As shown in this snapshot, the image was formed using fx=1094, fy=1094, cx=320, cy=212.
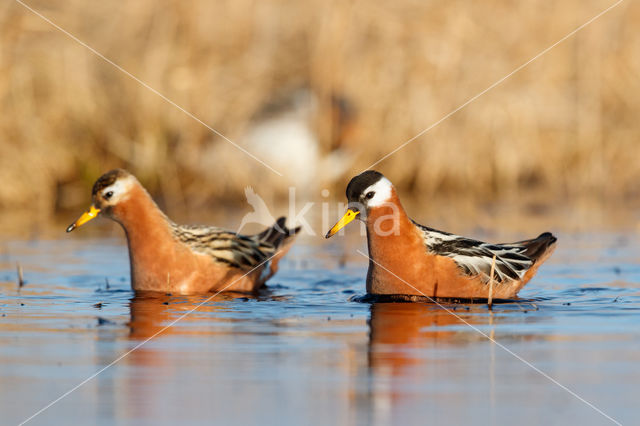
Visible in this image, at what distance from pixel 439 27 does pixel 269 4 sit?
8.76 feet

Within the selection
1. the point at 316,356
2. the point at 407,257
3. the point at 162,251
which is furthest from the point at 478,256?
the point at 316,356

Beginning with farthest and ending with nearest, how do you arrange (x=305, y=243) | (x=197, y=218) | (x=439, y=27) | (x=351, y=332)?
(x=439, y=27), (x=197, y=218), (x=305, y=243), (x=351, y=332)

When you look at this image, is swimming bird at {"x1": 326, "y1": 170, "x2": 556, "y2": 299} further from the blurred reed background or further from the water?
the blurred reed background

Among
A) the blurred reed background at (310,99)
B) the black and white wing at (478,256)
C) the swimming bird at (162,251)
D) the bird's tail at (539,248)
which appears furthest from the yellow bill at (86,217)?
the blurred reed background at (310,99)

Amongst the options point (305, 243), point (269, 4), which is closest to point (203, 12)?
point (269, 4)

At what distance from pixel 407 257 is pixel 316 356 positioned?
97.1 inches

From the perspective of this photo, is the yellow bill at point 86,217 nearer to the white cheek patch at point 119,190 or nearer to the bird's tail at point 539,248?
the white cheek patch at point 119,190

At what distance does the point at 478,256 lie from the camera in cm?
889

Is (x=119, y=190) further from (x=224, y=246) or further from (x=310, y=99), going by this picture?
(x=310, y=99)

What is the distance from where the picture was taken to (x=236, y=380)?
562cm

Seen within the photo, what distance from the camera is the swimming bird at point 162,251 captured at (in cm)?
936

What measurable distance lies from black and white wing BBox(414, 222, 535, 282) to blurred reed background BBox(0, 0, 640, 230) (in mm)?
7078

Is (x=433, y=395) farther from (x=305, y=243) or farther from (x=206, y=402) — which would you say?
(x=305, y=243)

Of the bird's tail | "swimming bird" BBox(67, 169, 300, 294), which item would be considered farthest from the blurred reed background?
the bird's tail
